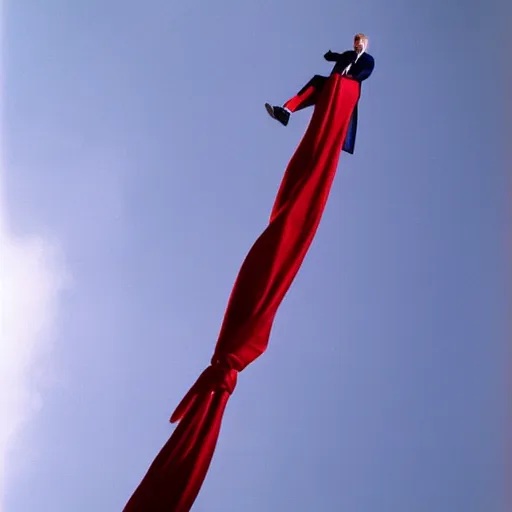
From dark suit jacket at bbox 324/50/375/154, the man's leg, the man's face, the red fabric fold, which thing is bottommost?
the red fabric fold

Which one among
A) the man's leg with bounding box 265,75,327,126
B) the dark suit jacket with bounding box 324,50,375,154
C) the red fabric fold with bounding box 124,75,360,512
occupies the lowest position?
the red fabric fold with bounding box 124,75,360,512

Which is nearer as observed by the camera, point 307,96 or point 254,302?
point 254,302

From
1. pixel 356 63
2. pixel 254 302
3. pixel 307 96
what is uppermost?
pixel 356 63

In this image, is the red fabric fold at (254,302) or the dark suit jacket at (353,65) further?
the dark suit jacket at (353,65)

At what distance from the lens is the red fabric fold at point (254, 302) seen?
45.1 inches

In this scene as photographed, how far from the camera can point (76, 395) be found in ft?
4.69

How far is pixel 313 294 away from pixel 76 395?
23.2 inches

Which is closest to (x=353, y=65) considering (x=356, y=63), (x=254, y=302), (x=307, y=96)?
(x=356, y=63)

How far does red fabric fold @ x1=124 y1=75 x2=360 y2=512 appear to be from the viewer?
3.76 ft

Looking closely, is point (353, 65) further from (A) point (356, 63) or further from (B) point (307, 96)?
(B) point (307, 96)

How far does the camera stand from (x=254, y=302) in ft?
→ 4.00

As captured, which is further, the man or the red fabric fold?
the man

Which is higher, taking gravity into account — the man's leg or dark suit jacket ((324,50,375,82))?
dark suit jacket ((324,50,375,82))

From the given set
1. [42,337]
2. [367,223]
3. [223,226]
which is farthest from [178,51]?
[42,337]
